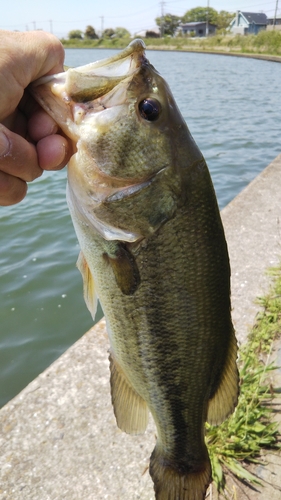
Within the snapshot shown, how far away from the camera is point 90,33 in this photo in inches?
3575

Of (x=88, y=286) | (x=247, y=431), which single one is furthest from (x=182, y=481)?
(x=88, y=286)

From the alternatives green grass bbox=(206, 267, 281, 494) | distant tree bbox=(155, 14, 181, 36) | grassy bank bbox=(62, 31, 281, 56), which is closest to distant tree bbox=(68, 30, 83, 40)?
grassy bank bbox=(62, 31, 281, 56)

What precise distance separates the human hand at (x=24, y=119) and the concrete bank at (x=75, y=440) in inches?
61.5

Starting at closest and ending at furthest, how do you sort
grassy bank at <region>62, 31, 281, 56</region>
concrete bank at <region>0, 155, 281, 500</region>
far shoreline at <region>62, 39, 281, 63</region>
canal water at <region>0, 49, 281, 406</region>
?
concrete bank at <region>0, 155, 281, 500</region> → canal water at <region>0, 49, 281, 406</region> → far shoreline at <region>62, 39, 281, 63</region> → grassy bank at <region>62, 31, 281, 56</region>

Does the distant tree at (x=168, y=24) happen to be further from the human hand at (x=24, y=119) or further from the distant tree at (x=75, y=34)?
the human hand at (x=24, y=119)

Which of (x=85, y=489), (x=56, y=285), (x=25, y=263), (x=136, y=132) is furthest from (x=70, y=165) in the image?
(x=25, y=263)

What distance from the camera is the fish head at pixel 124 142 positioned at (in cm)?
155

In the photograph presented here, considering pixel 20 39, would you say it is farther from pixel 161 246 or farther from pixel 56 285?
pixel 56 285

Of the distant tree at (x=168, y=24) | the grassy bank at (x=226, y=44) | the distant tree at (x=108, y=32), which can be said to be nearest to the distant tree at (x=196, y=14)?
the distant tree at (x=168, y=24)

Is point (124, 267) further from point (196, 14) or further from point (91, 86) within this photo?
point (196, 14)

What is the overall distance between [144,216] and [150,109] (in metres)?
0.38

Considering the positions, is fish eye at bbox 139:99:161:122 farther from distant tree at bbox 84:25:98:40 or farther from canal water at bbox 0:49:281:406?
distant tree at bbox 84:25:98:40

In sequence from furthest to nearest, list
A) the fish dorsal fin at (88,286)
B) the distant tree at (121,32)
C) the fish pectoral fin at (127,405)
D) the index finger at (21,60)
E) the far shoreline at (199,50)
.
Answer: the distant tree at (121,32) < the far shoreline at (199,50) < the fish pectoral fin at (127,405) < the fish dorsal fin at (88,286) < the index finger at (21,60)

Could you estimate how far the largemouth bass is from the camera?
1.56 meters
